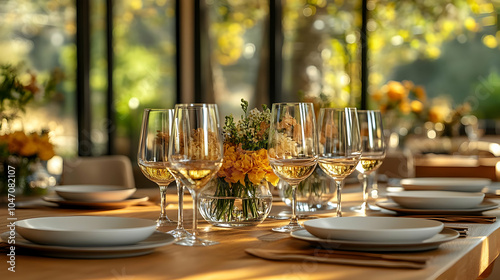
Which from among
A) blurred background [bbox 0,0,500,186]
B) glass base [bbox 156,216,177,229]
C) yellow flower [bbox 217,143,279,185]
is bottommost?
glass base [bbox 156,216,177,229]

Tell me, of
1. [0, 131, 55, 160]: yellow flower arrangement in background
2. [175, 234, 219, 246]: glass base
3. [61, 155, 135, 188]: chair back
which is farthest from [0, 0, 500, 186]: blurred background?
[175, 234, 219, 246]: glass base

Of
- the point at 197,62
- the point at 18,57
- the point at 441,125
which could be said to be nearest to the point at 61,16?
the point at 18,57

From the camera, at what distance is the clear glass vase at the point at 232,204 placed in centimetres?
147

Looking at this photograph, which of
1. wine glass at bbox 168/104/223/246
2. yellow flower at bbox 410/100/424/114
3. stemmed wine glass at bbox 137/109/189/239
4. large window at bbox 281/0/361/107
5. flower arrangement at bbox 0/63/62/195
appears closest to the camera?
wine glass at bbox 168/104/223/246

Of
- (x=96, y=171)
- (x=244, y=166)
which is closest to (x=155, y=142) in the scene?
(x=244, y=166)

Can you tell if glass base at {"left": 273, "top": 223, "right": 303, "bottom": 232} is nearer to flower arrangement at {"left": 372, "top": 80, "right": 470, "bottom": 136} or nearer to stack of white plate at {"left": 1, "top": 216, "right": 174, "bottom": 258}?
stack of white plate at {"left": 1, "top": 216, "right": 174, "bottom": 258}

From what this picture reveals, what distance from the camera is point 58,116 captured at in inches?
214

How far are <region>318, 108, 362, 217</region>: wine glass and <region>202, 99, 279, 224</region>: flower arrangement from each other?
0.12m

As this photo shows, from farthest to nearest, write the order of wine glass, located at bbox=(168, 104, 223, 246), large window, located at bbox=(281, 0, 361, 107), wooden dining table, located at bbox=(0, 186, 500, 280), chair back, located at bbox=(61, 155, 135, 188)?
large window, located at bbox=(281, 0, 361, 107) → chair back, located at bbox=(61, 155, 135, 188) → wine glass, located at bbox=(168, 104, 223, 246) → wooden dining table, located at bbox=(0, 186, 500, 280)

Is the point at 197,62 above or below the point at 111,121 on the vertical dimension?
above

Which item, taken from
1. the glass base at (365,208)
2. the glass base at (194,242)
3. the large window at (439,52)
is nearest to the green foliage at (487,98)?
the large window at (439,52)

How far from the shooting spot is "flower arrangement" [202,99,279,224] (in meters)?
1.46

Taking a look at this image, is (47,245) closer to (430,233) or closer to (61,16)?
(430,233)

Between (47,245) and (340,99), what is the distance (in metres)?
5.34
